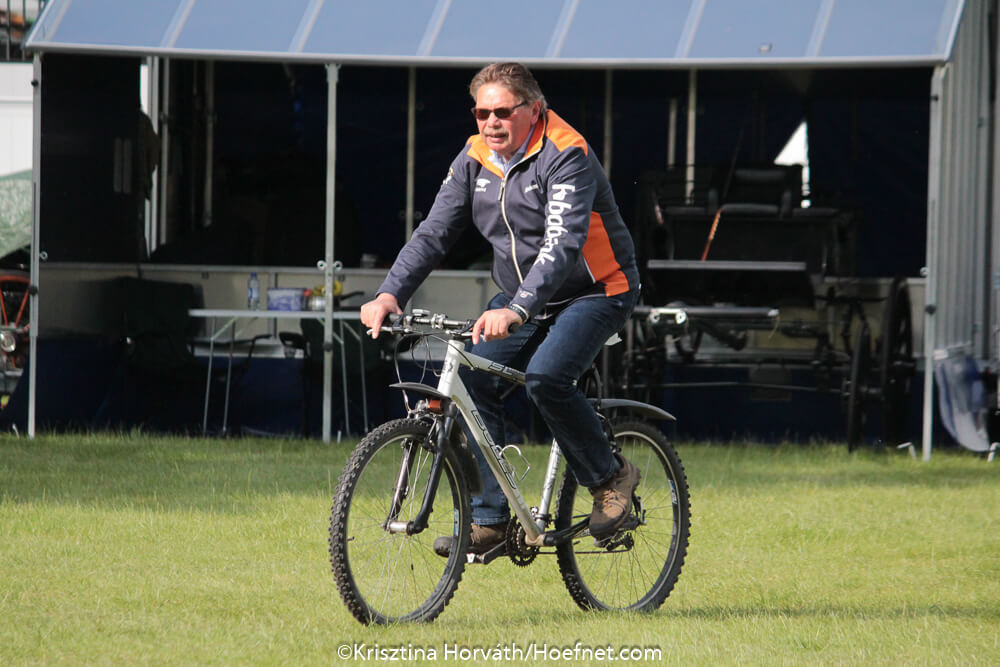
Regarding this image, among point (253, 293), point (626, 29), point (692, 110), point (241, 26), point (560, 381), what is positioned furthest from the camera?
point (692, 110)

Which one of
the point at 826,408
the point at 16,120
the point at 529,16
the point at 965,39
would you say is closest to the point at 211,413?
the point at 16,120

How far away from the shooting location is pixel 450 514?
414 cm

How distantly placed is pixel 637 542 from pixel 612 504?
0.74ft

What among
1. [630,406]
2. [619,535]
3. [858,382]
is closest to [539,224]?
[630,406]

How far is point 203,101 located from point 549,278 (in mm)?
8242

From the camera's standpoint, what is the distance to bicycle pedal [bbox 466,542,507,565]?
4.21 metres

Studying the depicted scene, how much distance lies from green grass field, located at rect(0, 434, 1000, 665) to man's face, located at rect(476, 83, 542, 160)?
1.33m

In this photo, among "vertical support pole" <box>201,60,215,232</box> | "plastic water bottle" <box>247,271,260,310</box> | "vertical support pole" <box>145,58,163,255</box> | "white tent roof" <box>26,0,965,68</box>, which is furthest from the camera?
"vertical support pole" <box>201,60,215,232</box>

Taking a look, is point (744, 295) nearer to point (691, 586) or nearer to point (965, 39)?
point (965, 39)

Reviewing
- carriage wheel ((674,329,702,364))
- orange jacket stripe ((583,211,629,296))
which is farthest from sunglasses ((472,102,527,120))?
carriage wheel ((674,329,702,364))

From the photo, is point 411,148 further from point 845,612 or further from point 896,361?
point 845,612

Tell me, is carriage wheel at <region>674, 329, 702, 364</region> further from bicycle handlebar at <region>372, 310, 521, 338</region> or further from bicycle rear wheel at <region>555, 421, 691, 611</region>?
bicycle handlebar at <region>372, 310, 521, 338</region>

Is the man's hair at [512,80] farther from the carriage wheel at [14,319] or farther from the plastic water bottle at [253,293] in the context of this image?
the plastic water bottle at [253,293]

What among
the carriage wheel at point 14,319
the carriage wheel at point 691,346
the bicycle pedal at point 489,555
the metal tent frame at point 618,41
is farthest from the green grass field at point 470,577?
the metal tent frame at point 618,41
